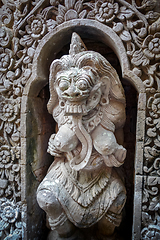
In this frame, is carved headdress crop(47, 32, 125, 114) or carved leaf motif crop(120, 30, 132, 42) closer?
carved headdress crop(47, 32, 125, 114)

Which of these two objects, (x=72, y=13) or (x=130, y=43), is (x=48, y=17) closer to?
(x=72, y=13)

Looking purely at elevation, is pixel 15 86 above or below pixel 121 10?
below

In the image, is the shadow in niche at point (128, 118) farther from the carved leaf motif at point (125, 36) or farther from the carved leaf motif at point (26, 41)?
the carved leaf motif at point (125, 36)

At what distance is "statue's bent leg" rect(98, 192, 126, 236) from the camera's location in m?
2.17

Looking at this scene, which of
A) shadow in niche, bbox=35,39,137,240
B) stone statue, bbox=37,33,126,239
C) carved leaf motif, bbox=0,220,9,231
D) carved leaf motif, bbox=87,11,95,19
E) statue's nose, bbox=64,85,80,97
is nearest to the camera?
statue's nose, bbox=64,85,80,97

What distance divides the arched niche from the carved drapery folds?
0.06 metres

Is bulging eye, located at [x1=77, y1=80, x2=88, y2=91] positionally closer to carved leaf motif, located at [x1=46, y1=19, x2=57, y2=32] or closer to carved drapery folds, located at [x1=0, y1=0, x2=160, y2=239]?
carved drapery folds, located at [x1=0, y1=0, x2=160, y2=239]

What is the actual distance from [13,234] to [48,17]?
8.43 ft

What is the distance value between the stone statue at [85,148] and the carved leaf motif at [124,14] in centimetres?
49

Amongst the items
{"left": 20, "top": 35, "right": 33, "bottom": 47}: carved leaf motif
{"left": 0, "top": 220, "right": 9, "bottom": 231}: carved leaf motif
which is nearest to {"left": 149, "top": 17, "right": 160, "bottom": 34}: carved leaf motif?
{"left": 20, "top": 35, "right": 33, "bottom": 47}: carved leaf motif

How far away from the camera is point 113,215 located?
2195 mm

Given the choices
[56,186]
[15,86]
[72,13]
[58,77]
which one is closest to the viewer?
[58,77]

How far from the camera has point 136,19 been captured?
7.20 ft

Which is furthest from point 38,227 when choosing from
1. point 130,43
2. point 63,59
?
point 130,43
